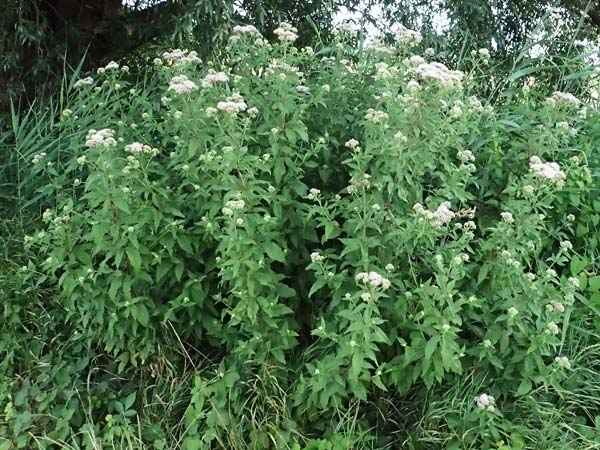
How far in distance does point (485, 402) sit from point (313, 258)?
0.85m

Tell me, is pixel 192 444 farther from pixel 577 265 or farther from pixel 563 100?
pixel 563 100

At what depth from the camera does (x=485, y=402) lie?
238 centimetres

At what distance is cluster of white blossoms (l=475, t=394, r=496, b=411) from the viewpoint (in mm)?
2377

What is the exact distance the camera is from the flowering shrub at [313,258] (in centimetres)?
242

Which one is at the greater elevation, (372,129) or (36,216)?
(372,129)

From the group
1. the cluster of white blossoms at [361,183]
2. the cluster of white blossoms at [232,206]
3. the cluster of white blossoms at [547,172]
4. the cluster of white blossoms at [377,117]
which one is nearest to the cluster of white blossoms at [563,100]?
the cluster of white blossoms at [547,172]

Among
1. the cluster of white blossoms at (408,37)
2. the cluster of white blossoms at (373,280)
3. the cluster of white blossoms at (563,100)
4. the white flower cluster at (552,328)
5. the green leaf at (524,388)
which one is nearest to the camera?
the cluster of white blossoms at (373,280)

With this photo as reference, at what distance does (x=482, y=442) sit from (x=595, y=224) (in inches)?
52.5

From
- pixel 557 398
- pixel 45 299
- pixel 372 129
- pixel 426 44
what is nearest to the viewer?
pixel 372 129

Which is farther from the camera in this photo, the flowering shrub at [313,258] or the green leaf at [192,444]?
the green leaf at [192,444]

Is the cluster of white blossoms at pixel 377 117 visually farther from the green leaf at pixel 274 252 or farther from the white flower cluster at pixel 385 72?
the green leaf at pixel 274 252

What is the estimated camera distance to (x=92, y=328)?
2.95 metres

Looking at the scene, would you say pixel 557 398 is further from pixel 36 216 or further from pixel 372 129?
pixel 36 216

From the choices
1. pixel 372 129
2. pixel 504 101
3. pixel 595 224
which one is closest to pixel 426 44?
pixel 504 101
